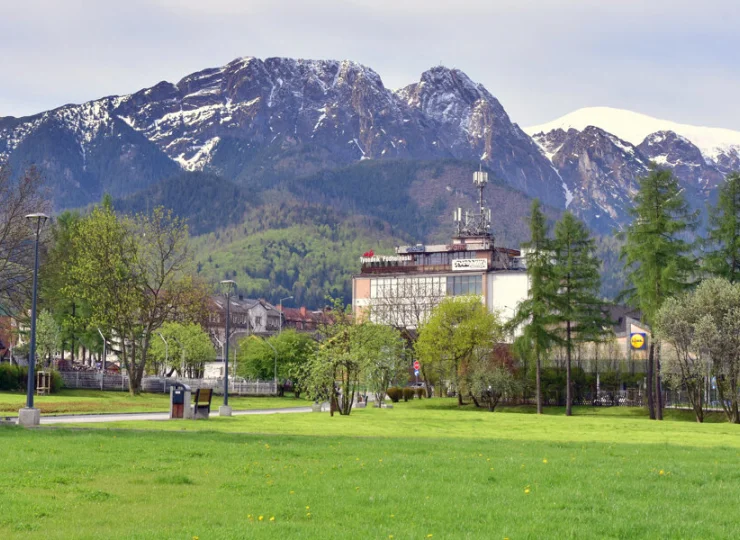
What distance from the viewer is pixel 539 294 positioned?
79688 mm

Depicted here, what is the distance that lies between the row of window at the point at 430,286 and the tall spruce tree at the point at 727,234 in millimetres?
82265

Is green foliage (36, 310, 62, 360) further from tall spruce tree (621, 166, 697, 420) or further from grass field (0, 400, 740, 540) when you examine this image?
grass field (0, 400, 740, 540)

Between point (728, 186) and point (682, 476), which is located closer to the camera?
point (682, 476)

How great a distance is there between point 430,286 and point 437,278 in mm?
2009

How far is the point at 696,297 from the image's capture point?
67.4 m

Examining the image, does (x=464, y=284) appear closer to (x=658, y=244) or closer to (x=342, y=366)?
(x=658, y=244)

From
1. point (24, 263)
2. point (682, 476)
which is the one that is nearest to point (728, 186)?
point (24, 263)

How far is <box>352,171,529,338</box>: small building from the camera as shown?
6078 inches

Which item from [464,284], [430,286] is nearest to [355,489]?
[464,284]

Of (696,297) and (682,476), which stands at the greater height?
(696,297)

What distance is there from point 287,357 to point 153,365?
22.3 metres

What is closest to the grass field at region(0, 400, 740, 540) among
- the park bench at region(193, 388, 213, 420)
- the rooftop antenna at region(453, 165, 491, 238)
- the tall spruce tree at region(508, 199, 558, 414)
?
the park bench at region(193, 388, 213, 420)

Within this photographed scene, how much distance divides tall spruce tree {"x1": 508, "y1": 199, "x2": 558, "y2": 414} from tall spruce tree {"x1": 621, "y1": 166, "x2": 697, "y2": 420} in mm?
7080

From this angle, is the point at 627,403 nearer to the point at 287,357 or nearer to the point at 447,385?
the point at 447,385
